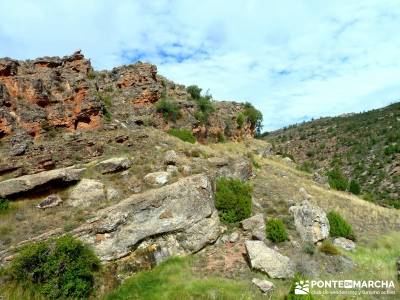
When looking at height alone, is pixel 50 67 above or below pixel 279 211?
above

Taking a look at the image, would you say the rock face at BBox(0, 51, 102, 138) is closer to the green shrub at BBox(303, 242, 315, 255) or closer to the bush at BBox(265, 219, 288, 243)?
the bush at BBox(265, 219, 288, 243)

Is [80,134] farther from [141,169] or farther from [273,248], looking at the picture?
[273,248]

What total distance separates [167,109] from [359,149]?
5152 centimetres

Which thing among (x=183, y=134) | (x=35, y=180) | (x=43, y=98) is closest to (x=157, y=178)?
(x=35, y=180)

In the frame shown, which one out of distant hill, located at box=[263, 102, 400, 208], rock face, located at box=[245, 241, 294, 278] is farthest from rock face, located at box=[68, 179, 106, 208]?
Result: distant hill, located at box=[263, 102, 400, 208]

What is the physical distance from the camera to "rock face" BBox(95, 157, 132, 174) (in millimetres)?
21703

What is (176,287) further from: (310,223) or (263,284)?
(310,223)

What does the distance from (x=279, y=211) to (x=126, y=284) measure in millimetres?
10385

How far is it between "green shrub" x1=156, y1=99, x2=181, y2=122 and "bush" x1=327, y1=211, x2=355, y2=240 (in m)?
17.9

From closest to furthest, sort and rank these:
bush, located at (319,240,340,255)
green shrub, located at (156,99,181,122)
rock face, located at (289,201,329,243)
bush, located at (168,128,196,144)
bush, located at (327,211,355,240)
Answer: bush, located at (319,240,340,255)
rock face, located at (289,201,329,243)
bush, located at (327,211,355,240)
bush, located at (168,128,196,144)
green shrub, located at (156,99,181,122)

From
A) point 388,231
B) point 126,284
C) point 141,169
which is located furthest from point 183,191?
point 388,231

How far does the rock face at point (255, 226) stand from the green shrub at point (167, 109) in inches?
704

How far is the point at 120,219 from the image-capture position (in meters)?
17.6

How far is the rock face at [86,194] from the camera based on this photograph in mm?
19250
